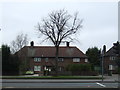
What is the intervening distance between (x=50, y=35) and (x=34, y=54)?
104 feet

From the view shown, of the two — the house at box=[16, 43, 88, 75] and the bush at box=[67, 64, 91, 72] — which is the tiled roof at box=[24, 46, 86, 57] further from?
the bush at box=[67, 64, 91, 72]

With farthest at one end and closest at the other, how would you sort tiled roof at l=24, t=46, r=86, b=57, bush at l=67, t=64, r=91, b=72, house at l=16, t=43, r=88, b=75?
tiled roof at l=24, t=46, r=86, b=57, house at l=16, t=43, r=88, b=75, bush at l=67, t=64, r=91, b=72

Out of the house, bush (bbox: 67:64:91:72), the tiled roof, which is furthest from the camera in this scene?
the tiled roof

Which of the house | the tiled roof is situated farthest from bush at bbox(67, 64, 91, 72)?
the tiled roof

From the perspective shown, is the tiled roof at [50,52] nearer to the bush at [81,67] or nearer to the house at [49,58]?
the house at [49,58]

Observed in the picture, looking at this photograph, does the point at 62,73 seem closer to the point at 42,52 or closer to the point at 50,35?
the point at 50,35

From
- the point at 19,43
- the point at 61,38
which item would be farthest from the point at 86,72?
the point at 19,43

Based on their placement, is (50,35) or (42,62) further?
(42,62)

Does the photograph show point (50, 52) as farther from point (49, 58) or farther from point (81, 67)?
point (81, 67)

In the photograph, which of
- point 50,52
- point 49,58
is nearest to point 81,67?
point 49,58

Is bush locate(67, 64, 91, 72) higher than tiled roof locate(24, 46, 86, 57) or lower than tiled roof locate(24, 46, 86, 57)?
lower

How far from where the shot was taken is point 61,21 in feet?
165

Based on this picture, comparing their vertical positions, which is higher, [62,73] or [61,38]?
[61,38]

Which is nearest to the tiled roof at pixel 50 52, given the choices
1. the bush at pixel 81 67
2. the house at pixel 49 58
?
the house at pixel 49 58
